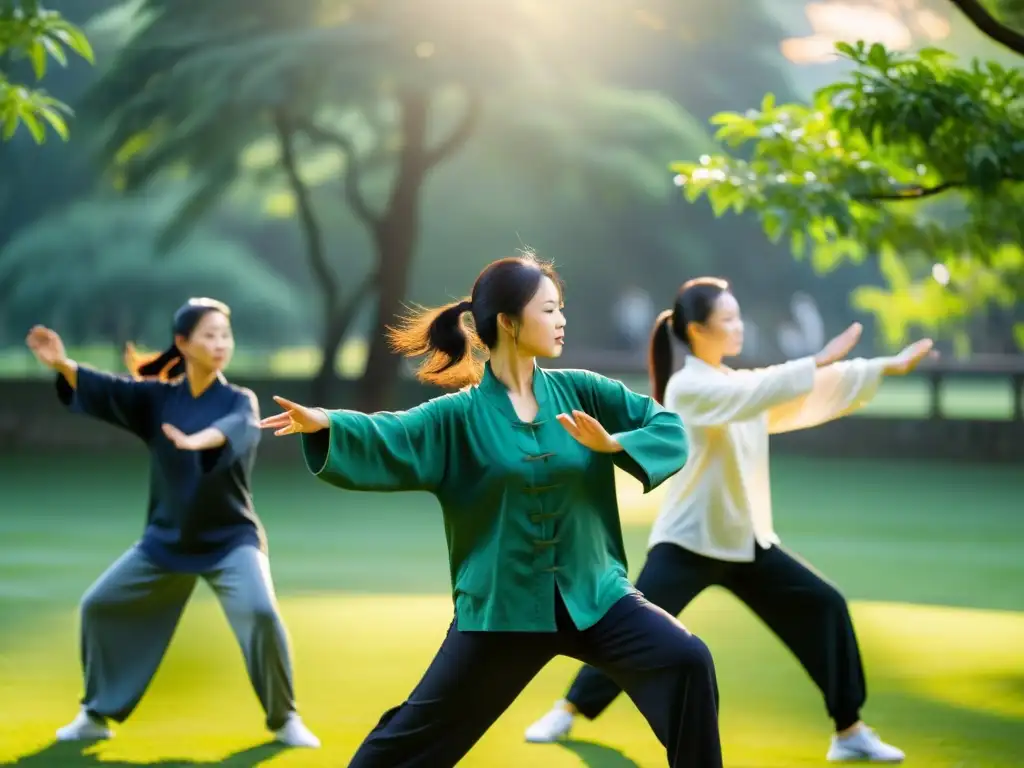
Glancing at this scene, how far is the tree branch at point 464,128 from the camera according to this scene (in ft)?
65.4

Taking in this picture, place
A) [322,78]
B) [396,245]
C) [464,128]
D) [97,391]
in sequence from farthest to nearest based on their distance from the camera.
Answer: [396,245] < [464,128] < [322,78] < [97,391]

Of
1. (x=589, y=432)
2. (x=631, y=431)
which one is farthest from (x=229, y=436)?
(x=589, y=432)

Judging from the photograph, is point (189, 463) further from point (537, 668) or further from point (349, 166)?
point (349, 166)

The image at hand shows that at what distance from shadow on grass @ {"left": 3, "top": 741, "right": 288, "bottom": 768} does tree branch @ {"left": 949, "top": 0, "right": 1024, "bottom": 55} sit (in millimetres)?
4150

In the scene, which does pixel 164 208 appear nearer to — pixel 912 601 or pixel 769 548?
pixel 912 601

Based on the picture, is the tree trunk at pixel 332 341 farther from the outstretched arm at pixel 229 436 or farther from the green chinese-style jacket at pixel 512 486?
the green chinese-style jacket at pixel 512 486

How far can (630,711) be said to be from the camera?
6.71 metres

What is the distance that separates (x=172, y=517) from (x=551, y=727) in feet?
A: 5.41

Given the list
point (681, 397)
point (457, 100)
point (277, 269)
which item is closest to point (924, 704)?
point (681, 397)

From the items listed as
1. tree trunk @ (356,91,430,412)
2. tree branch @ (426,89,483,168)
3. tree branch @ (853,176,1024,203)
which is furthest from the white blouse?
tree trunk @ (356,91,430,412)

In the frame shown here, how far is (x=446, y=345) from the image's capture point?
461 cm

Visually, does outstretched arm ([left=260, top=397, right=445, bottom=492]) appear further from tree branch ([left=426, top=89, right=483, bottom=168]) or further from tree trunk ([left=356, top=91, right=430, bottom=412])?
tree trunk ([left=356, top=91, right=430, bottom=412])

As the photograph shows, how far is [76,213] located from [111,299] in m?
3.19

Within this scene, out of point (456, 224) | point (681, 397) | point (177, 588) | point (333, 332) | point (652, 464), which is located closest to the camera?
point (652, 464)
